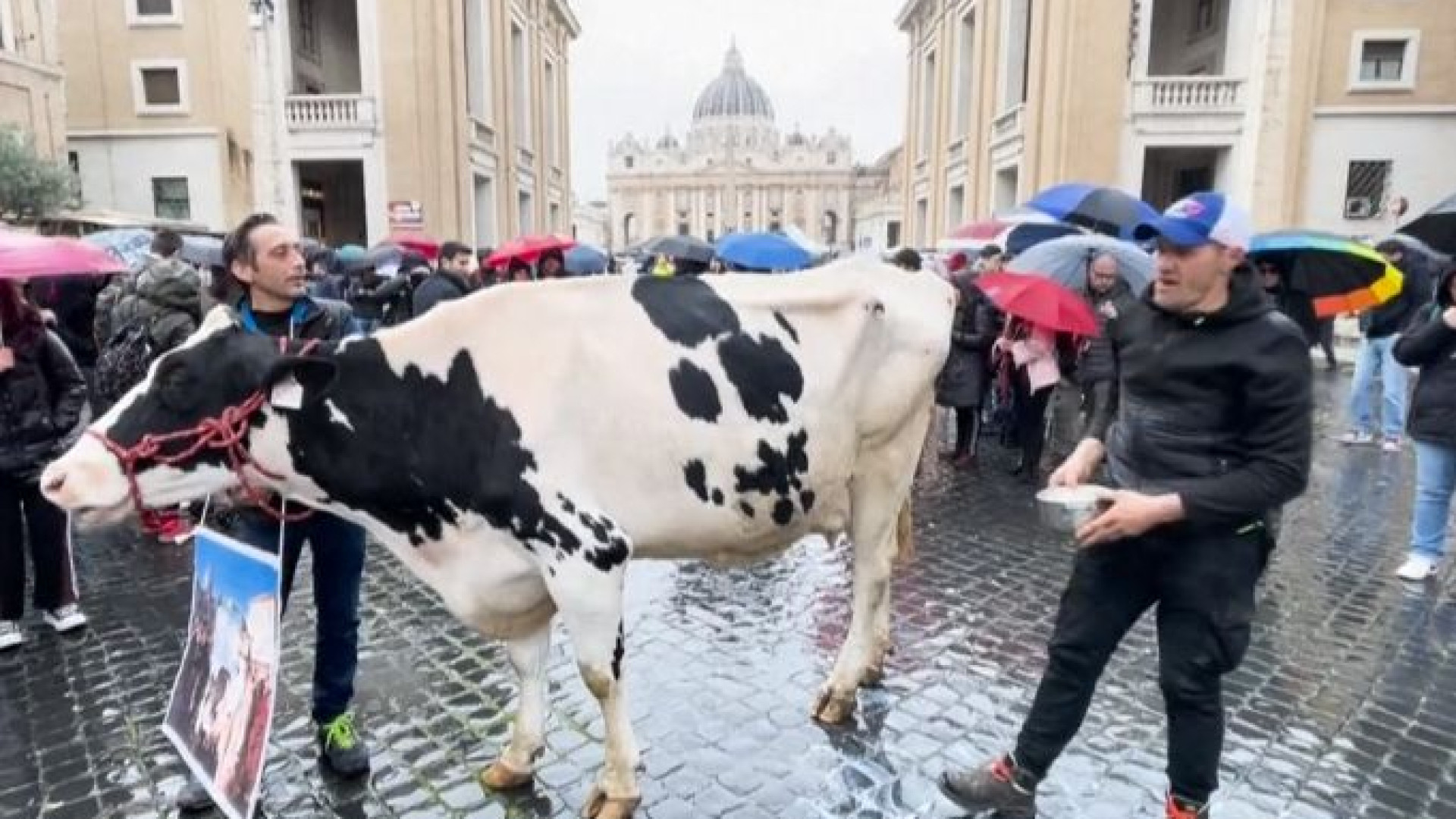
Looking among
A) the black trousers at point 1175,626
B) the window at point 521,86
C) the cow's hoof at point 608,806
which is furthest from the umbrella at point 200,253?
the window at point 521,86

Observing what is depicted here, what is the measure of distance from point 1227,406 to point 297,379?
2794 millimetres

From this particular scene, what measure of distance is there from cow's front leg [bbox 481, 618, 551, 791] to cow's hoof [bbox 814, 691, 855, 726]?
4.08 ft

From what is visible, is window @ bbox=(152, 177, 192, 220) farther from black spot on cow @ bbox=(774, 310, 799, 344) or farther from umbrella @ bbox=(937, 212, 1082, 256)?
black spot on cow @ bbox=(774, 310, 799, 344)

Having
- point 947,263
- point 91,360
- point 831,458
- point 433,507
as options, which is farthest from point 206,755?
point 947,263

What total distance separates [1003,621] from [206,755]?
159 inches

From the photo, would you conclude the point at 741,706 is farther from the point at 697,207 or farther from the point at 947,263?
the point at 697,207

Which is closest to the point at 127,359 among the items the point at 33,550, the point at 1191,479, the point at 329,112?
the point at 33,550

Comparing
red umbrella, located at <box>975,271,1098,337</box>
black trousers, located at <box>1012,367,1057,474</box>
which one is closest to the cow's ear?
red umbrella, located at <box>975,271,1098,337</box>

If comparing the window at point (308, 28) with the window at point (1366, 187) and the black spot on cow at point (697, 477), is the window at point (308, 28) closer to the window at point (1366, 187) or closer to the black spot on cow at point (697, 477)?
the window at point (1366, 187)

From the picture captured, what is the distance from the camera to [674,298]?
3514 mm

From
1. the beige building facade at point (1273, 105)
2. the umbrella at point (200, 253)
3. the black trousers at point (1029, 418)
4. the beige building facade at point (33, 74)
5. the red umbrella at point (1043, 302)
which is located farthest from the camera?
the beige building facade at point (33, 74)

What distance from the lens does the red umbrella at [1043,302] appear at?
7.53 meters

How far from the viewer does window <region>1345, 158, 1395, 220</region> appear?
26250 mm

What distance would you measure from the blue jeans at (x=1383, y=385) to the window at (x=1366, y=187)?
1911 centimetres
